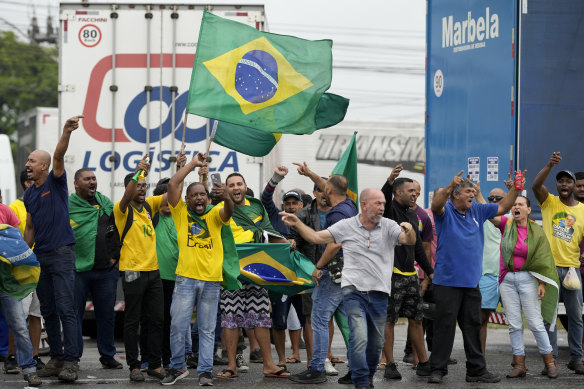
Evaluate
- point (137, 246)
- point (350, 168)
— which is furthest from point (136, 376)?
point (350, 168)

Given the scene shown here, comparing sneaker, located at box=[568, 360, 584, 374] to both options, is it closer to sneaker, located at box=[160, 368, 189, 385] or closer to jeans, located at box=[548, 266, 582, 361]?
jeans, located at box=[548, 266, 582, 361]

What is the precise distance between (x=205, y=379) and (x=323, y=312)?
4.23ft

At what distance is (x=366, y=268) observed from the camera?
920 cm

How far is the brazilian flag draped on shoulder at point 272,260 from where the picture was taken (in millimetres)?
10750

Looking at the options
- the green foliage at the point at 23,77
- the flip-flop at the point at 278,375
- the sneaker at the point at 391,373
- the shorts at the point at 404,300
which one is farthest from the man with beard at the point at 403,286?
the green foliage at the point at 23,77

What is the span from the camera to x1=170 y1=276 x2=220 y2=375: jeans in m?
9.76

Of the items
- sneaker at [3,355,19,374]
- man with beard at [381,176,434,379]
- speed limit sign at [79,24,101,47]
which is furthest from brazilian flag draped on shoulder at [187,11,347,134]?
speed limit sign at [79,24,101,47]

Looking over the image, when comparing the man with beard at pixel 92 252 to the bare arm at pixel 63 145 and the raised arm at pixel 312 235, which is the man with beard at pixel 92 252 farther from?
the raised arm at pixel 312 235

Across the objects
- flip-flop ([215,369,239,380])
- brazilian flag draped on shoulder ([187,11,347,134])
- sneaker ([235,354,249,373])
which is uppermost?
brazilian flag draped on shoulder ([187,11,347,134])

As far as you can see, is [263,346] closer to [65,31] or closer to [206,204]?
[206,204]

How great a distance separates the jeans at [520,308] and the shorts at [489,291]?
632mm

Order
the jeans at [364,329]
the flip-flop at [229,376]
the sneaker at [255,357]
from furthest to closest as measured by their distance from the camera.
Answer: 1. the sneaker at [255,357]
2. the flip-flop at [229,376]
3. the jeans at [364,329]

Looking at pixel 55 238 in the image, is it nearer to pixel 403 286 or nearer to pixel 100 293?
pixel 100 293

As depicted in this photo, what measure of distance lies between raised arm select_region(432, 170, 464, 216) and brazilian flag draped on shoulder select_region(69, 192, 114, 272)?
352cm
